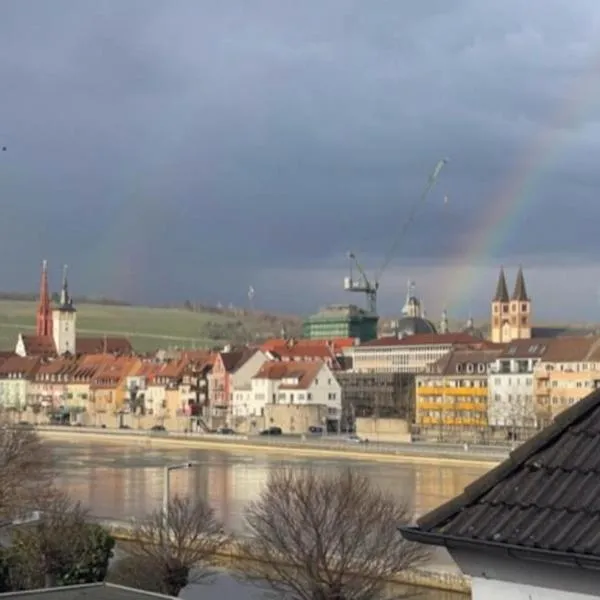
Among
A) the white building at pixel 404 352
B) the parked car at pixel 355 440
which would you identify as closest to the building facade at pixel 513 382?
the parked car at pixel 355 440

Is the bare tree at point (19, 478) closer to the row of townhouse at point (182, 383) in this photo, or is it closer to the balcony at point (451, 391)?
the balcony at point (451, 391)

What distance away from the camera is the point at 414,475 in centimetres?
5834

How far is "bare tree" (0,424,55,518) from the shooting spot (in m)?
26.9

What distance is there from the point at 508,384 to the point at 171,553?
66898mm

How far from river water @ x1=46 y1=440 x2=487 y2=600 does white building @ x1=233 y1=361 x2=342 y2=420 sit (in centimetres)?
1832

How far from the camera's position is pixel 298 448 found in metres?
76.6

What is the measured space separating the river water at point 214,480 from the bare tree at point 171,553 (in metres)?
0.84

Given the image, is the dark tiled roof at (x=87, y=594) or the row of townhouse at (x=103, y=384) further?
the row of townhouse at (x=103, y=384)

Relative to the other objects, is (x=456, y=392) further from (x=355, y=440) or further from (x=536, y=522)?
(x=536, y=522)

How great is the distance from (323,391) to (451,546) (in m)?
94.8

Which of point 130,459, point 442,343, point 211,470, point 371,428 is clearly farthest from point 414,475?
point 442,343

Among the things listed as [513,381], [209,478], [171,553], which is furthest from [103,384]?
[171,553]

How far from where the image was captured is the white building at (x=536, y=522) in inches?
135

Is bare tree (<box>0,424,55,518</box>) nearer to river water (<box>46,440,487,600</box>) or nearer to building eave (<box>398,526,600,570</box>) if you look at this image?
river water (<box>46,440,487,600</box>)
